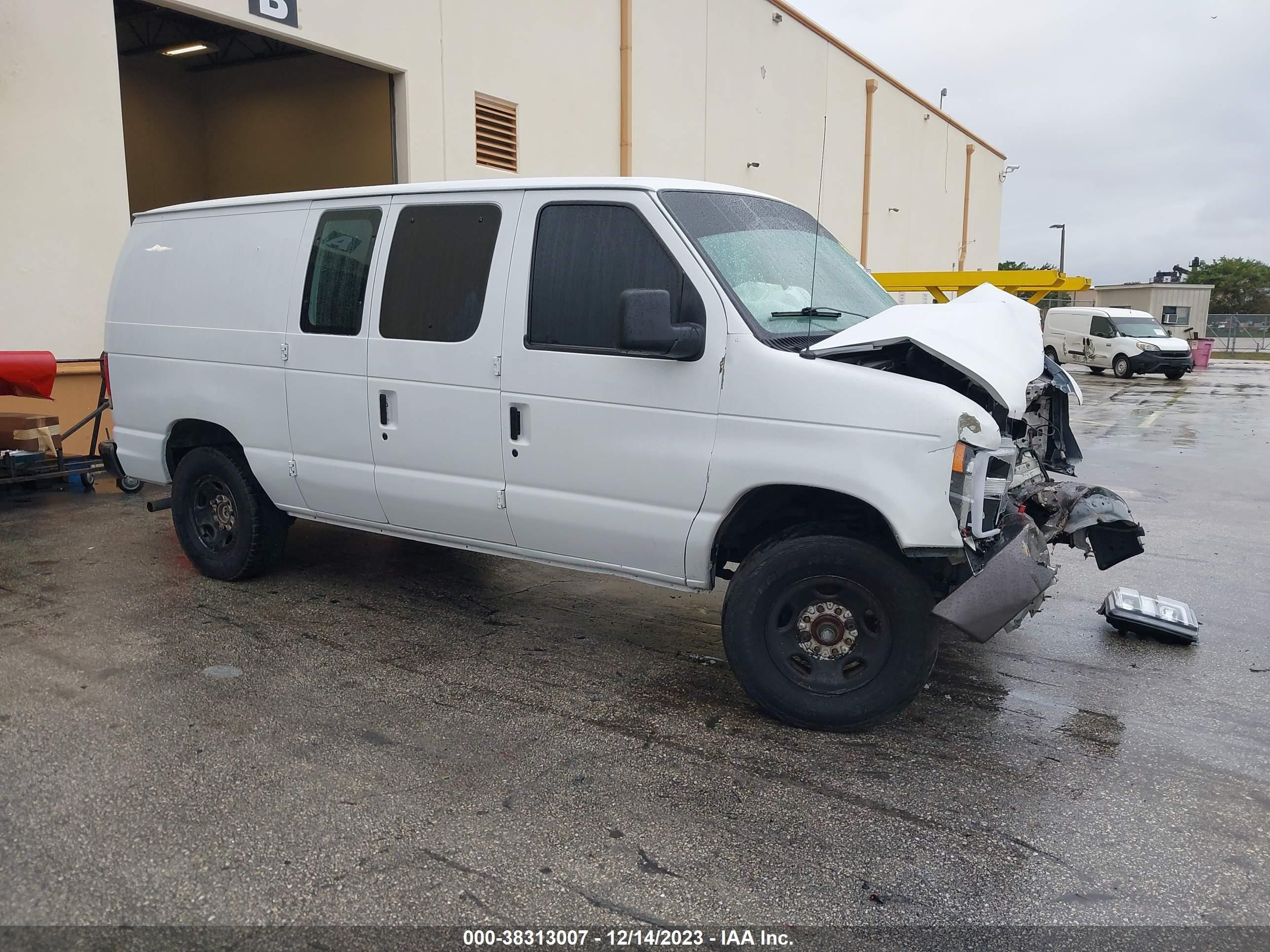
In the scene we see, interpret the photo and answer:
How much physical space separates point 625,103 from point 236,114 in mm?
7122

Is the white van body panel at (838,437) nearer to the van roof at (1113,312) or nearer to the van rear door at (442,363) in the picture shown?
the van rear door at (442,363)

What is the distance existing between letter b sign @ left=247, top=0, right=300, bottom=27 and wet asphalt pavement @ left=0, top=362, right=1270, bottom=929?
6.72 m

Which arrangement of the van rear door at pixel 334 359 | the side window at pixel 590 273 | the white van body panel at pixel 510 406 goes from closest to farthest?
the white van body panel at pixel 510 406 → the side window at pixel 590 273 → the van rear door at pixel 334 359

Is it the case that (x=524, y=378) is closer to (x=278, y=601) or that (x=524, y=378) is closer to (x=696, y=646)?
(x=696, y=646)

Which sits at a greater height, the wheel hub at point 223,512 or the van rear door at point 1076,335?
the van rear door at point 1076,335

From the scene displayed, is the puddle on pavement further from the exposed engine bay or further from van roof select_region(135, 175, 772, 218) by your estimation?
van roof select_region(135, 175, 772, 218)

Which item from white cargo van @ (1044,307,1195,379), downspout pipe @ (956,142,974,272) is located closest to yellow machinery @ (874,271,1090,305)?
white cargo van @ (1044,307,1195,379)

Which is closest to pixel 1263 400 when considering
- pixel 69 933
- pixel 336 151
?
pixel 336 151

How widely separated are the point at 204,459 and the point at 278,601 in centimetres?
99

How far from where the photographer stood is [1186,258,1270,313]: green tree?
Answer: 71.8 m

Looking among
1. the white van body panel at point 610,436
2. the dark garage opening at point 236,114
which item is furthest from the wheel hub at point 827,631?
the dark garage opening at point 236,114

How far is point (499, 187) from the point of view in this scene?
189 inches

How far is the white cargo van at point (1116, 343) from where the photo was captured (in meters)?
27.8

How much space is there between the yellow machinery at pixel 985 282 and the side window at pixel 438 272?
13.1 ft
